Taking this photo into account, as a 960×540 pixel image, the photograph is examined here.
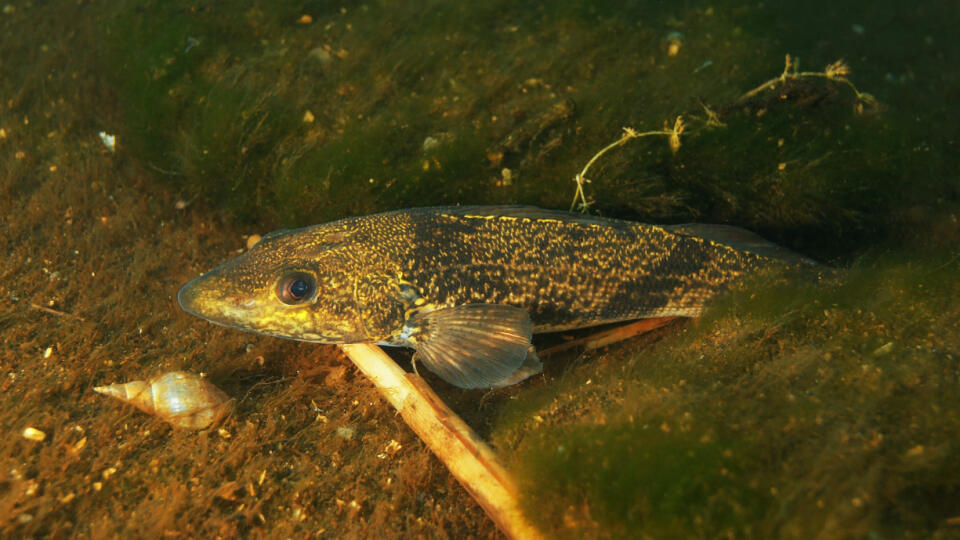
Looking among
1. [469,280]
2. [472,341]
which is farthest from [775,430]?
[469,280]

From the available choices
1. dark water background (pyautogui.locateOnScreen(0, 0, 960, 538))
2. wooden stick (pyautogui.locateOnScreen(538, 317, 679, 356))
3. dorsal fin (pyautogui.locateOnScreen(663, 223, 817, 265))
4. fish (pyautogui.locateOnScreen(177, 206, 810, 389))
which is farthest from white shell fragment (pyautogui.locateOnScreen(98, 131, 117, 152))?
dorsal fin (pyautogui.locateOnScreen(663, 223, 817, 265))

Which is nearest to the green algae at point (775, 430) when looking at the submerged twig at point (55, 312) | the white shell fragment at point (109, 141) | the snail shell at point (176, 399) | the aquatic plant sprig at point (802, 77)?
the snail shell at point (176, 399)

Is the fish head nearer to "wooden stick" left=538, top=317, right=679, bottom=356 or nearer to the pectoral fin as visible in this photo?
the pectoral fin

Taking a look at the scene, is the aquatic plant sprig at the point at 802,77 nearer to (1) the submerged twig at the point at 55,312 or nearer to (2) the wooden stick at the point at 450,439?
(2) the wooden stick at the point at 450,439

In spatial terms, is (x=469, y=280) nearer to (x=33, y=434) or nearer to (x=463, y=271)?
(x=463, y=271)

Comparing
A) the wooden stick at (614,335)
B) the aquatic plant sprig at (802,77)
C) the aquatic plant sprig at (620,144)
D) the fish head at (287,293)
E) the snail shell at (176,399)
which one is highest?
the aquatic plant sprig at (802,77)

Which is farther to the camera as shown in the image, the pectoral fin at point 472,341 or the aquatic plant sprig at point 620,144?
the aquatic plant sprig at point 620,144

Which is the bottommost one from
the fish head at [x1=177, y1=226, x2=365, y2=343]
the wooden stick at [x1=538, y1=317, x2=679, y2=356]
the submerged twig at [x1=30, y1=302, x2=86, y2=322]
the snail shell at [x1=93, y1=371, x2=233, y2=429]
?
the wooden stick at [x1=538, y1=317, x2=679, y2=356]
